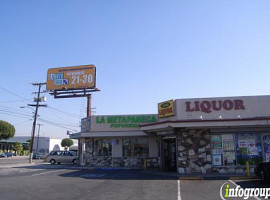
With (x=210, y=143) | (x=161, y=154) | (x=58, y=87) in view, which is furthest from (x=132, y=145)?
(x=58, y=87)

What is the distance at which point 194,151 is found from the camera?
17016mm

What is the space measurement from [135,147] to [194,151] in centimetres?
857

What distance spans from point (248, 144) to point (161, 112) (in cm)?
672

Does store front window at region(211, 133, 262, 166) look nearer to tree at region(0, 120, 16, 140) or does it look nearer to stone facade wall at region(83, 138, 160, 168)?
stone facade wall at region(83, 138, 160, 168)

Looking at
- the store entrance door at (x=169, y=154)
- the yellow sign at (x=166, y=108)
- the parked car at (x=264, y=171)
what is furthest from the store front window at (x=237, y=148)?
the parked car at (x=264, y=171)

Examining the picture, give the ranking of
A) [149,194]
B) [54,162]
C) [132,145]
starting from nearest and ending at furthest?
[149,194]
[132,145]
[54,162]

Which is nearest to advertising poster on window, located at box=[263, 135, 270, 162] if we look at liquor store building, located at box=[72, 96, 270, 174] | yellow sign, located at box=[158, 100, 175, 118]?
liquor store building, located at box=[72, 96, 270, 174]

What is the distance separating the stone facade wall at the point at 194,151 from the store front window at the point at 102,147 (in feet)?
31.6

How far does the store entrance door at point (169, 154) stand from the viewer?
1873 centimetres

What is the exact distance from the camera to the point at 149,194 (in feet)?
33.6

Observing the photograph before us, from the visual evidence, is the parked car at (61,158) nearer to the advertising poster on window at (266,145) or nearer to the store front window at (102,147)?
the store front window at (102,147)

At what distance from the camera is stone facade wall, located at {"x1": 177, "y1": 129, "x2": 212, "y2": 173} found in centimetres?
1683

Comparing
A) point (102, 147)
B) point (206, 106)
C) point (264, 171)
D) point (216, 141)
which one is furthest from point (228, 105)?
point (102, 147)

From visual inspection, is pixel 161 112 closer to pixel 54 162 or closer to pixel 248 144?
pixel 248 144
